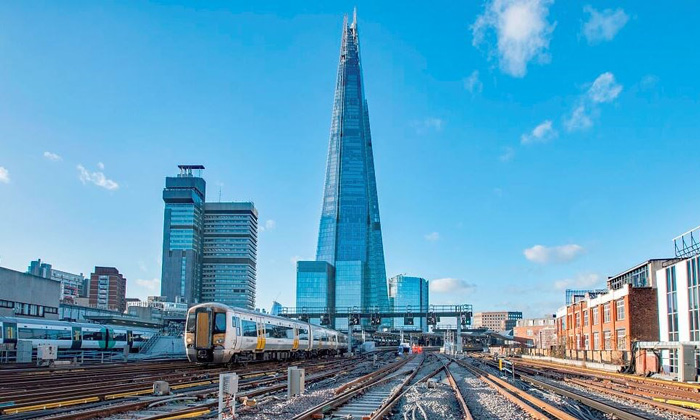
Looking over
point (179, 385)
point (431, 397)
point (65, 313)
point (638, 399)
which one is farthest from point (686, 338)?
point (65, 313)

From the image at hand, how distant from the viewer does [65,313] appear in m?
98.9

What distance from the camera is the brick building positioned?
4750cm

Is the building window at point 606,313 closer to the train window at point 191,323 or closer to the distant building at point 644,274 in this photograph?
the distant building at point 644,274

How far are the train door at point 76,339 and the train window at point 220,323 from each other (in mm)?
22184

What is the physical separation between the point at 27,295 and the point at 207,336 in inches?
1906

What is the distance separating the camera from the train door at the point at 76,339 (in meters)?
51.8

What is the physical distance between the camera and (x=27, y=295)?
73.7 metres

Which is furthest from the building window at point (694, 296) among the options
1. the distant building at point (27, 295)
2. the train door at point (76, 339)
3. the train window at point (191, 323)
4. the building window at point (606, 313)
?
the distant building at point (27, 295)

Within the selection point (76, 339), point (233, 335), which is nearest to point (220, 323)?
point (233, 335)

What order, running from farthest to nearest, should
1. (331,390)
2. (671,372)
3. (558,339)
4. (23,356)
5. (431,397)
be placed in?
(558,339) < (23,356) < (671,372) < (331,390) < (431,397)

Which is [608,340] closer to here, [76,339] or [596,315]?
[596,315]

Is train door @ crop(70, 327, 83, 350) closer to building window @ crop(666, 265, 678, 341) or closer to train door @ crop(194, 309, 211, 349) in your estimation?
train door @ crop(194, 309, 211, 349)

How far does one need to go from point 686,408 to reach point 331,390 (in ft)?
37.4

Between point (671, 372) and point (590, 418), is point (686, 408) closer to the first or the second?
point (590, 418)
